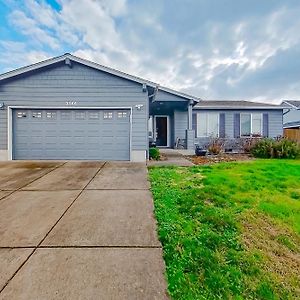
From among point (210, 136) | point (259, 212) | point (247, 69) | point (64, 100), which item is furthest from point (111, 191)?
point (247, 69)

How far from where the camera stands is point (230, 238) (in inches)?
128

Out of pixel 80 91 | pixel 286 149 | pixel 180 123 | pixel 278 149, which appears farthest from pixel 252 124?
pixel 80 91

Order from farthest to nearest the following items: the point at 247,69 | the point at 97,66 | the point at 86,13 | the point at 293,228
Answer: the point at 247,69, the point at 86,13, the point at 97,66, the point at 293,228

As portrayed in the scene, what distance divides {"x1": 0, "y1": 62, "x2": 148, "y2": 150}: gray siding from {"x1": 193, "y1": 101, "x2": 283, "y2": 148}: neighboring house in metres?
7.04

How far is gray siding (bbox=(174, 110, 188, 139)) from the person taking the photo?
55.1ft

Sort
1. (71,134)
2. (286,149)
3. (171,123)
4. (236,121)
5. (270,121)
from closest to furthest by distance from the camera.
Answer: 1. (71,134)
2. (286,149)
3. (236,121)
4. (270,121)
5. (171,123)

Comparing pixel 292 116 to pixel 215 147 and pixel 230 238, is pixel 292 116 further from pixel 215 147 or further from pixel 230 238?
pixel 230 238

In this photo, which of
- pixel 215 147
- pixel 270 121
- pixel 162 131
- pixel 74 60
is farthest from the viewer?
pixel 162 131

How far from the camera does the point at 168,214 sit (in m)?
4.10

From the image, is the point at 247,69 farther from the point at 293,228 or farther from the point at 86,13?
the point at 293,228

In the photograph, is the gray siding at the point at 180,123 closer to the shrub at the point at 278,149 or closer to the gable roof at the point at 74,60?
the shrub at the point at 278,149

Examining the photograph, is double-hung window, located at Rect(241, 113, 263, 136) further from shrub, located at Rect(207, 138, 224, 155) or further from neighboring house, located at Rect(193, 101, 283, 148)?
shrub, located at Rect(207, 138, 224, 155)

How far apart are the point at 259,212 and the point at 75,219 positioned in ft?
10.2

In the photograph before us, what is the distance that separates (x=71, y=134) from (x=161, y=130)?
8793 mm
